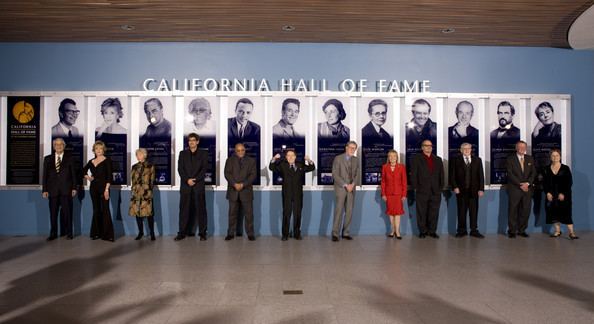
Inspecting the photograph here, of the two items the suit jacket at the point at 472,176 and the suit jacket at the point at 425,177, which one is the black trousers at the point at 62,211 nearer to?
the suit jacket at the point at 425,177

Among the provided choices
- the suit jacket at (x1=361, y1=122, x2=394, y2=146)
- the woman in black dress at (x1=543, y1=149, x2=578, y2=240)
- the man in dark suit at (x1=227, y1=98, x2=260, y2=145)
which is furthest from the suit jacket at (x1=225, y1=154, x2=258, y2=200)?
the woman in black dress at (x1=543, y1=149, x2=578, y2=240)

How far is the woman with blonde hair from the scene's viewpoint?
773cm

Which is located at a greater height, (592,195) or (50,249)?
(592,195)

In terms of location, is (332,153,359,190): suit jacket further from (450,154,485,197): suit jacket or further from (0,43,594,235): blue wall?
(450,154,485,197): suit jacket

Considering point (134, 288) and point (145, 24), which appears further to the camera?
point (145, 24)

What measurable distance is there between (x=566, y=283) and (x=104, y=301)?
5.18 m

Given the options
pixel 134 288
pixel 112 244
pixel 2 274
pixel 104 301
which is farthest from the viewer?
pixel 112 244

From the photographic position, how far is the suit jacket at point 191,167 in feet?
25.9

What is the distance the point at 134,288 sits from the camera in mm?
4777

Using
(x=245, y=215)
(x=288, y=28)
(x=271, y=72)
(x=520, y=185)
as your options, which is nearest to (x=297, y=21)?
(x=288, y=28)

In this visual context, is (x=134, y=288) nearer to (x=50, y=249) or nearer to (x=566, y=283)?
(x=50, y=249)

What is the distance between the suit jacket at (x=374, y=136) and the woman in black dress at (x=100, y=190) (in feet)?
16.2

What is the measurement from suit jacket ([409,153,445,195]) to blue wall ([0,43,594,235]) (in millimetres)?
786

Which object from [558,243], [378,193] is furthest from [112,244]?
[558,243]
